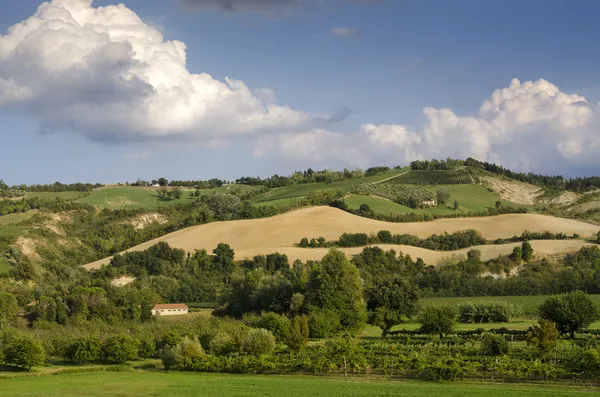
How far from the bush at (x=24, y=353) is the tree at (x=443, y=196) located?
411 feet

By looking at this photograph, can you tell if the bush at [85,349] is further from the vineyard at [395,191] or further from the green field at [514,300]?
→ the vineyard at [395,191]

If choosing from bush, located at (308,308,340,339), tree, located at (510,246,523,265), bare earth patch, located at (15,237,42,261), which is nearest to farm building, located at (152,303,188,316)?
bush, located at (308,308,340,339)

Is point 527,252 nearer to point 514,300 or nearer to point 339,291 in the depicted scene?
point 514,300

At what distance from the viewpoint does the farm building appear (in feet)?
329

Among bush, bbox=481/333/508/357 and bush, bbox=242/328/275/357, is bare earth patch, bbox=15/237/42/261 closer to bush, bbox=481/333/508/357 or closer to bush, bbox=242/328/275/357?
bush, bbox=242/328/275/357

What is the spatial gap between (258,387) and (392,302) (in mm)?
36675

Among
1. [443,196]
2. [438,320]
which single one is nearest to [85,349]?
[438,320]

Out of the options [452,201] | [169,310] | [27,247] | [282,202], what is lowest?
[169,310]

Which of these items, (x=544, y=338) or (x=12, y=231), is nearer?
(x=544, y=338)

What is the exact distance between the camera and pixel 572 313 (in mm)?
69250

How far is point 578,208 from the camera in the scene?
18612 cm

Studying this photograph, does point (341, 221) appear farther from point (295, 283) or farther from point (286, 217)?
point (295, 283)

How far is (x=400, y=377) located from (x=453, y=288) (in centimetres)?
5850

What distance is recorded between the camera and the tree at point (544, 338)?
5784cm
